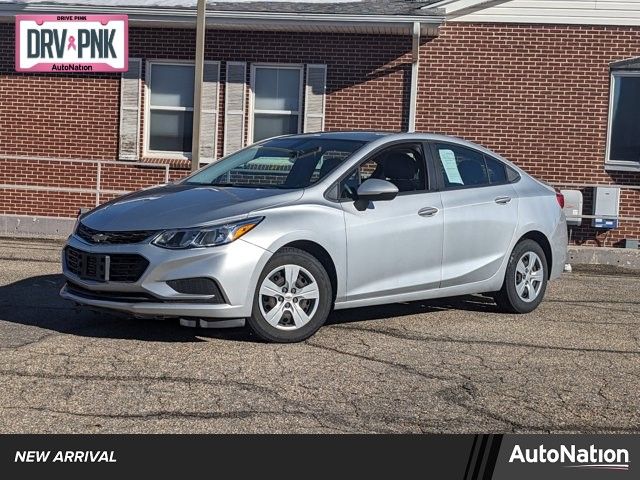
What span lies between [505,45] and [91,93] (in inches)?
271

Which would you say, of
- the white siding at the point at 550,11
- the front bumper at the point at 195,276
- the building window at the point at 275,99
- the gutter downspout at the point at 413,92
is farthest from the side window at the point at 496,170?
the building window at the point at 275,99

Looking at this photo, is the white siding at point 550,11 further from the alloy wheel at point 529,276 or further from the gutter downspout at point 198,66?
the alloy wheel at point 529,276

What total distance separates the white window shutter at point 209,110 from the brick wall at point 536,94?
3387 millimetres

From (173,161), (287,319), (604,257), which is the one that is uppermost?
(173,161)

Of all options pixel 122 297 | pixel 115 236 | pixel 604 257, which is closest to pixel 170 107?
pixel 604 257

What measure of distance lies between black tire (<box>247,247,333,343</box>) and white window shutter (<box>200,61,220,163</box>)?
1077 cm

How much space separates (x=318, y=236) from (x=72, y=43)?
11.6 m

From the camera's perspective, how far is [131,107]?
18.7 metres

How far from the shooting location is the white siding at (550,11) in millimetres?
17781

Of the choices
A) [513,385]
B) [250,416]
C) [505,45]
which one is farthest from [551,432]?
[505,45]

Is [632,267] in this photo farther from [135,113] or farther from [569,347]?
[135,113]

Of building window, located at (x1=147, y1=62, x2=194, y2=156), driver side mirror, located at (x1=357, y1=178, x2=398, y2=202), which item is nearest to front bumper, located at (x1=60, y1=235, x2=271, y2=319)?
driver side mirror, located at (x1=357, y1=178, x2=398, y2=202)

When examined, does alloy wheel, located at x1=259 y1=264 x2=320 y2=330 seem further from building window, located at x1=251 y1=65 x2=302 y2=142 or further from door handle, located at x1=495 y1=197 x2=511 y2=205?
building window, located at x1=251 y1=65 x2=302 y2=142

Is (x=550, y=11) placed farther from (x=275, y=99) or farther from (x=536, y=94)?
(x=275, y=99)
